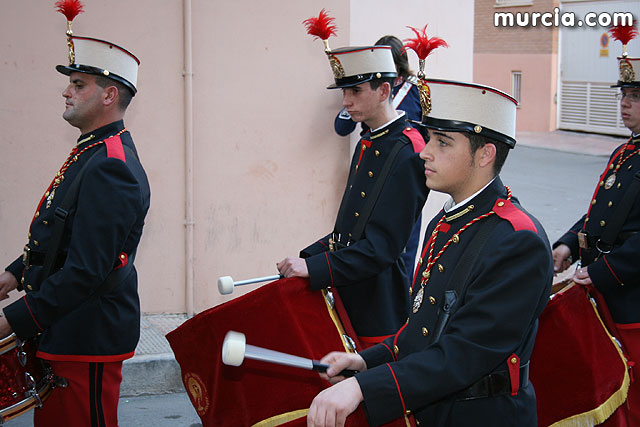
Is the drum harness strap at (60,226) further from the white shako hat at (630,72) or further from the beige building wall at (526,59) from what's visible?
the beige building wall at (526,59)

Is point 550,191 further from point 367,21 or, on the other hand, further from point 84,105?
point 84,105

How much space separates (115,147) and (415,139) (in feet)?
4.69

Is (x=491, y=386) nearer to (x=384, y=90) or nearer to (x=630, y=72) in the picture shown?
(x=384, y=90)

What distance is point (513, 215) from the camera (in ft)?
8.58

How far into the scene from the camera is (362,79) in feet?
13.6

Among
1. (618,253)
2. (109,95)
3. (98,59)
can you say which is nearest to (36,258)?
(109,95)

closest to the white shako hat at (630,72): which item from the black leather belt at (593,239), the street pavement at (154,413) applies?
the black leather belt at (593,239)

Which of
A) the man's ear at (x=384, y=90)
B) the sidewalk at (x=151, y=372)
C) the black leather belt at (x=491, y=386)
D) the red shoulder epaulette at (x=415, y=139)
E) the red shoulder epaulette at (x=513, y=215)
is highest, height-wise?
the man's ear at (x=384, y=90)

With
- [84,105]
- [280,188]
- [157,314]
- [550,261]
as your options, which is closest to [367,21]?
[280,188]

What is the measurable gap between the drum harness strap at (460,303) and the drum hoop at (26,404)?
5.65ft

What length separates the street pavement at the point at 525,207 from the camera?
17.7 ft

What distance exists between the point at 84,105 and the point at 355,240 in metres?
1.37

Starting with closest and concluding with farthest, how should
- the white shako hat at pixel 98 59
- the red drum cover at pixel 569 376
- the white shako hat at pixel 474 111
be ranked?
1. the white shako hat at pixel 474 111
2. the white shako hat at pixel 98 59
3. the red drum cover at pixel 569 376

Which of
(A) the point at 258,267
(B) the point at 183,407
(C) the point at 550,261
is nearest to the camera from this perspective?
(C) the point at 550,261
